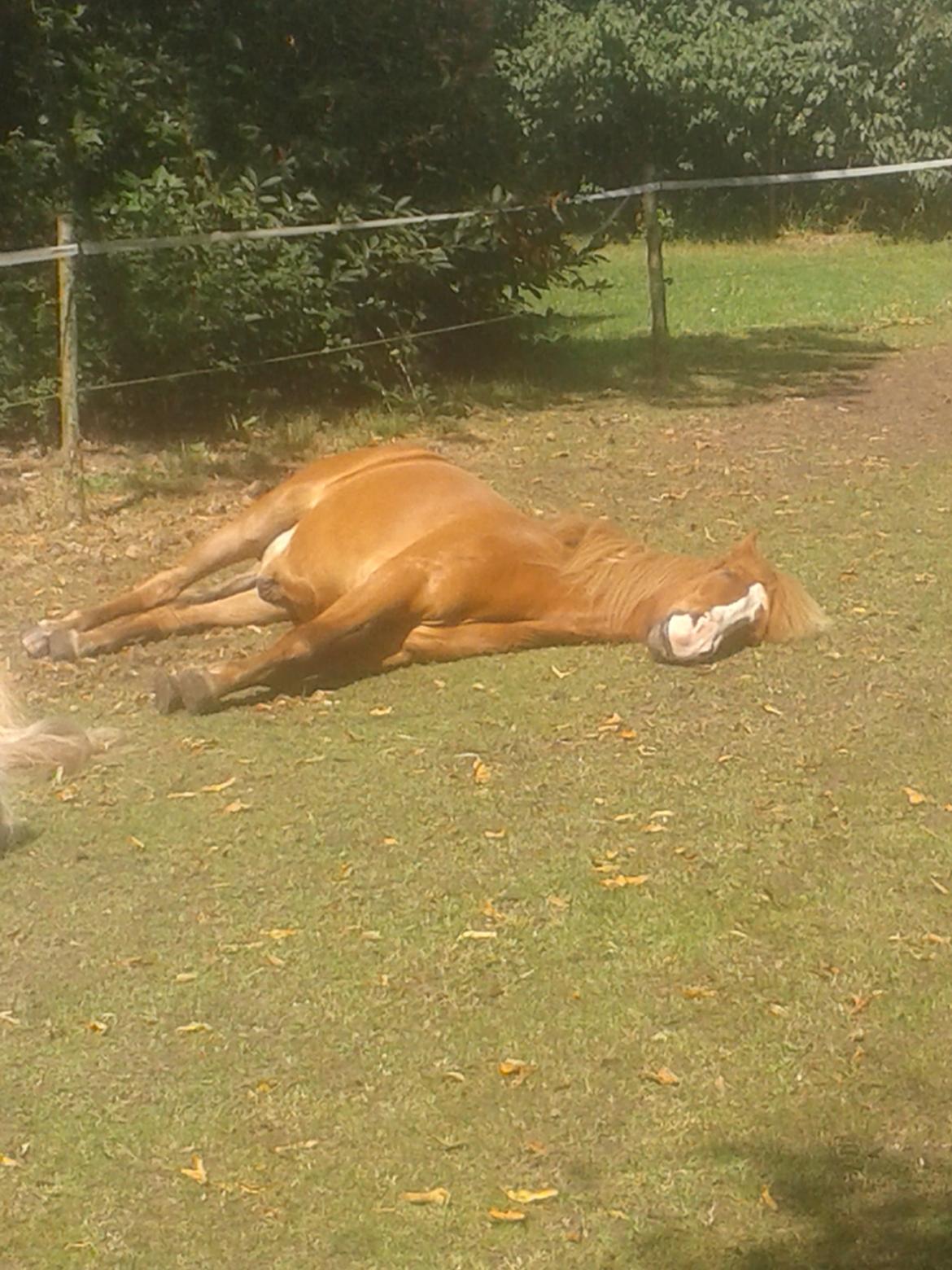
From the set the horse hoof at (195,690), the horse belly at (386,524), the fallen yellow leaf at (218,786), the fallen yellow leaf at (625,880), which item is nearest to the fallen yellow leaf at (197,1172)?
the fallen yellow leaf at (625,880)

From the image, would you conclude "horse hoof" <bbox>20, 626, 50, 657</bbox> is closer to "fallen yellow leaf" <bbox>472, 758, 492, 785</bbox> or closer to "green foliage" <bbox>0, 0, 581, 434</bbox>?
"fallen yellow leaf" <bbox>472, 758, 492, 785</bbox>

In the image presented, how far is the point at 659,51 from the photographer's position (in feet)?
82.9

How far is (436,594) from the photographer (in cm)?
648

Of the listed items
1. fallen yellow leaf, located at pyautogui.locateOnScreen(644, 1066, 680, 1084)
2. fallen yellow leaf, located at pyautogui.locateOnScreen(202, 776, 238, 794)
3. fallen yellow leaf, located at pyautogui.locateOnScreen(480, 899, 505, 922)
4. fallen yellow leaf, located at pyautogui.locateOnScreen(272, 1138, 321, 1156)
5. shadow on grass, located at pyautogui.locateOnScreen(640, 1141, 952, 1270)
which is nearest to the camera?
shadow on grass, located at pyautogui.locateOnScreen(640, 1141, 952, 1270)

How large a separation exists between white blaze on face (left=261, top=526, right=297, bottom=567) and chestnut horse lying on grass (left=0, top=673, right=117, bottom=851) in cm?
152

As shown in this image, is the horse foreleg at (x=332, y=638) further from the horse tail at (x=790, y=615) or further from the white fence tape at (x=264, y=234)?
the white fence tape at (x=264, y=234)

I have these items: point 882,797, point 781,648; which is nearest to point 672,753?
point 882,797

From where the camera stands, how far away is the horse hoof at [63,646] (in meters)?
6.91

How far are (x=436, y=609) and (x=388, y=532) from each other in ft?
1.27

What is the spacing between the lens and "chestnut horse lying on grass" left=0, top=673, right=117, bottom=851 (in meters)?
5.51

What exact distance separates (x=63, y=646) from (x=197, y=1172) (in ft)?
12.3

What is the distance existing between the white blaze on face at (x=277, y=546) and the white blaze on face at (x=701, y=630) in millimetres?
1670

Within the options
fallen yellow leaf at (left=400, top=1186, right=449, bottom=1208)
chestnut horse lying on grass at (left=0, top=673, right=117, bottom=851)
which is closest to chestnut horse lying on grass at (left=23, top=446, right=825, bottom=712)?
chestnut horse lying on grass at (left=0, top=673, right=117, bottom=851)

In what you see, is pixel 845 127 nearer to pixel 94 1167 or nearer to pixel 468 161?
pixel 468 161
